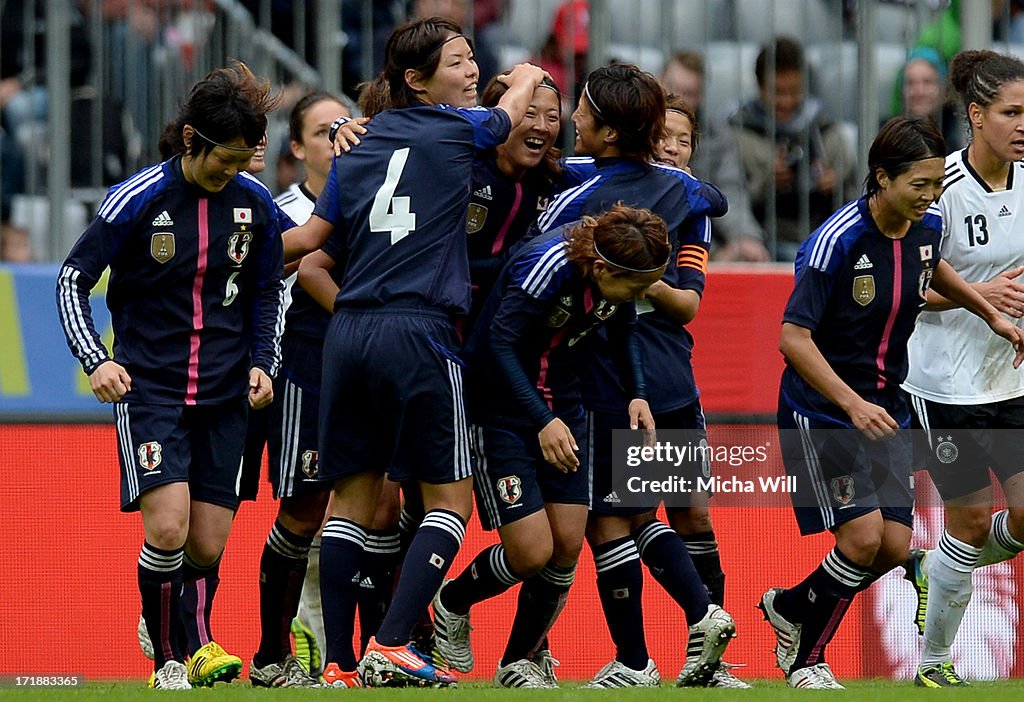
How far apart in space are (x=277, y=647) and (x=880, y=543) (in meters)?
2.22

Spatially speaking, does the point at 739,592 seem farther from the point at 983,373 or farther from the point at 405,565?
the point at 405,565

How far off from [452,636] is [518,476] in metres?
0.85

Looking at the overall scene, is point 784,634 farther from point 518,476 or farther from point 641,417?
point 518,476

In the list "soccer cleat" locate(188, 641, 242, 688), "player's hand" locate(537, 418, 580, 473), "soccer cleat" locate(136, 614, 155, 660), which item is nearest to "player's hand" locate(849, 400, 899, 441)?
"player's hand" locate(537, 418, 580, 473)

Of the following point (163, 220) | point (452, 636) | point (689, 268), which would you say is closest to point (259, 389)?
point (163, 220)

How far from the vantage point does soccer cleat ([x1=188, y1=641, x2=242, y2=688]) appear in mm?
6059

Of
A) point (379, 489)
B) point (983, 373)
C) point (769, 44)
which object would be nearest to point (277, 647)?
point (379, 489)

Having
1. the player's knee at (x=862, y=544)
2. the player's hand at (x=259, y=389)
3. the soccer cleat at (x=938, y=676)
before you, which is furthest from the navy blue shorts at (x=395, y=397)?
the soccer cleat at (x=938, y=676)

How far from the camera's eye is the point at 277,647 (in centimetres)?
670

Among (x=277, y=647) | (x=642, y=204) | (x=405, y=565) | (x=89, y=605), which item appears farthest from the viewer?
(x=89, y=605)

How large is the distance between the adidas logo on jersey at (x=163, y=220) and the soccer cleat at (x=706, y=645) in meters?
2.24

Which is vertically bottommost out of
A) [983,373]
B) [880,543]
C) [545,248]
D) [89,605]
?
[89,605]

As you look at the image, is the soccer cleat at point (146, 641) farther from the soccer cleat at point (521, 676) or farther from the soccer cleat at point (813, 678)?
the soccer cleat at point (813, 678)

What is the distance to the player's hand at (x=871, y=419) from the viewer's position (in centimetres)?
610
